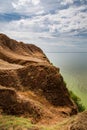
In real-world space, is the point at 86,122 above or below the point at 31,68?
below

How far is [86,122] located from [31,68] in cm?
1347

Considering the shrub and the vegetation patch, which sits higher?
the vegetation patch

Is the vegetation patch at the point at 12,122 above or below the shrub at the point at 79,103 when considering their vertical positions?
above

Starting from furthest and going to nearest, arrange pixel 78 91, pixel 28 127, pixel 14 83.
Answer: pixel 78 91, pixel 14 83, pixel 28 127

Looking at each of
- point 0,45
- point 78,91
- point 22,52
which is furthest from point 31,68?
point 78,91

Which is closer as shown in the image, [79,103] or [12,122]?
[12,122]

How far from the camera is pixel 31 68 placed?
29594 mm

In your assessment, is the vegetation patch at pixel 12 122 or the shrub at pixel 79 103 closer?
the vegetation patch at pixel 12 122

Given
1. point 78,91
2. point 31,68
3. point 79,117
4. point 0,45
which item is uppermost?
point 0,45

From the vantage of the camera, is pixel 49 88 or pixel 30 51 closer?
pixel 49 88

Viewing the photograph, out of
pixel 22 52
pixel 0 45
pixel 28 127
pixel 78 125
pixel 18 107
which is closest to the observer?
pixel 78 125

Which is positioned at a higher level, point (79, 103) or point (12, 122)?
point (12, 122)

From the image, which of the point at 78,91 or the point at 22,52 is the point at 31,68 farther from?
the point at 78,91

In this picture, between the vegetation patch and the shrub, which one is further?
the shrub
